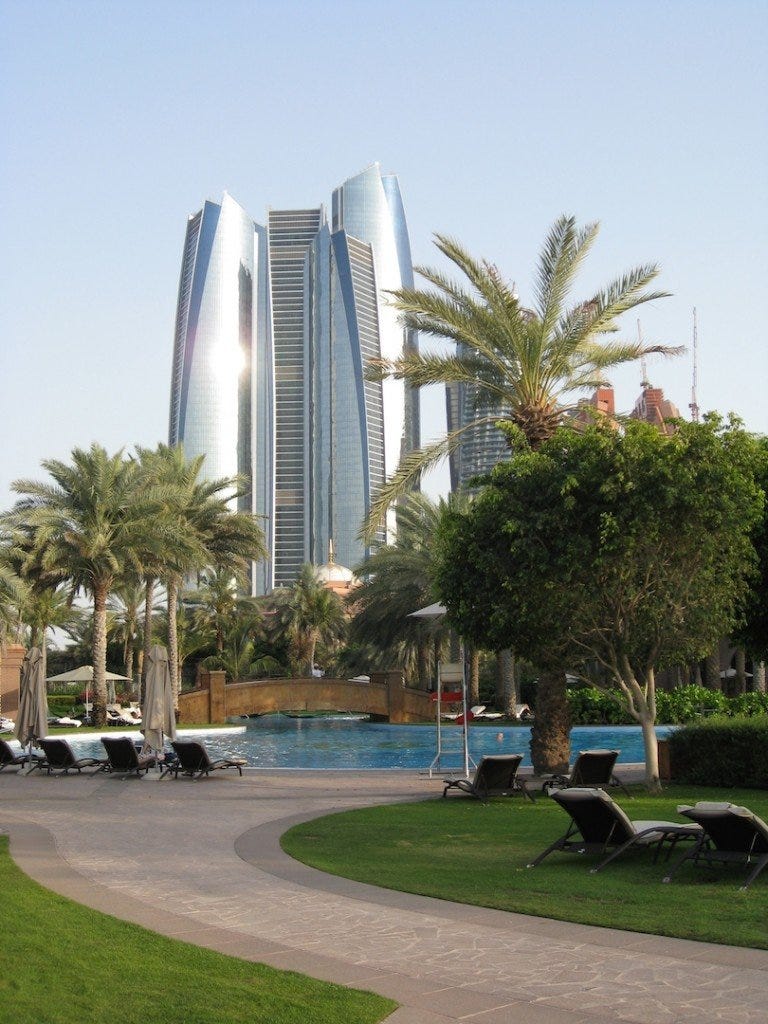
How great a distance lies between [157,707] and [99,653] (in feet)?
52.2

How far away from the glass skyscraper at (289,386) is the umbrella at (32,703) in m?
142

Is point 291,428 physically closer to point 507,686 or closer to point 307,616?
point 307,616

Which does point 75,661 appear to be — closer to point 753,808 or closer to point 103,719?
point 103,719

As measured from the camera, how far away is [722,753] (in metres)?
16.9

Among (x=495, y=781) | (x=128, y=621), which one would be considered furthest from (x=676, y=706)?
(x=128, y=621)

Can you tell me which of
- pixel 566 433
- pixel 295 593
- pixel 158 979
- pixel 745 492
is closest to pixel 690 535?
pixel 745 492

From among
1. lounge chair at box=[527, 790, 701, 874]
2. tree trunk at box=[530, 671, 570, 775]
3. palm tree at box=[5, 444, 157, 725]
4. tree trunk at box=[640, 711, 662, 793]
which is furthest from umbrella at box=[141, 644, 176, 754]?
palm tree at box=[5, 444, 157, 725]

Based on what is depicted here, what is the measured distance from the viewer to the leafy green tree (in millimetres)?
15188

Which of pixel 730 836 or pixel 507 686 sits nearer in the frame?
pixel 730 836

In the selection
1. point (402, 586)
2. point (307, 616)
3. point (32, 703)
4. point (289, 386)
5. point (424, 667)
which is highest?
point (289, 386)

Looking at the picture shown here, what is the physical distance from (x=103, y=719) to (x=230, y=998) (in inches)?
1218

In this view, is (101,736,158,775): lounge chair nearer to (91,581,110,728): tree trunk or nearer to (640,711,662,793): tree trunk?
(640,711,662,793): tree trunk

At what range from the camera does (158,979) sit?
19.3ft

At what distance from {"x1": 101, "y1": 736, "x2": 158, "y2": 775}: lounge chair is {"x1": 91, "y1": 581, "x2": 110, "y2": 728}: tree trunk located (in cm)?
1572
